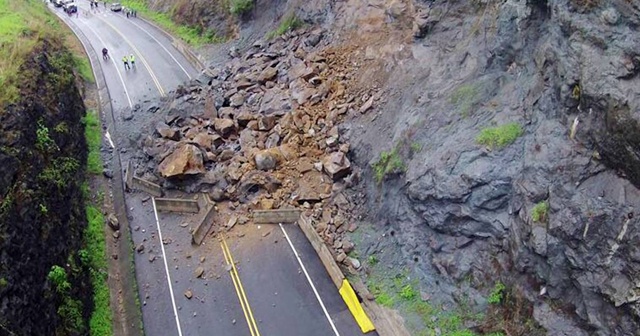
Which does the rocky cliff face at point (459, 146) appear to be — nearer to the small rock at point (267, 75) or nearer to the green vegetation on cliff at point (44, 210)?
the small rock at point (267, 75)

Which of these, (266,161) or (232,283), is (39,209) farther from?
(266,161)

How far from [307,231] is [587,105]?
11.3 meters

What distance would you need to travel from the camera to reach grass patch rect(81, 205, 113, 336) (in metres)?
18.1

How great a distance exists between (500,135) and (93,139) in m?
22.9

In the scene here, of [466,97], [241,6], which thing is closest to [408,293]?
[466,97]

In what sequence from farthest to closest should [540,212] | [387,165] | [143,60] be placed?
[143,60], [387,165], [540,212]

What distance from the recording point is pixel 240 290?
64.2 feet

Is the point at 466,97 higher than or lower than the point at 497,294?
higher

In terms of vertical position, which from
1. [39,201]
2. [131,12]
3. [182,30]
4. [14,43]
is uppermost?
[14,43]

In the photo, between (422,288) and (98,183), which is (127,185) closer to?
(98,183)

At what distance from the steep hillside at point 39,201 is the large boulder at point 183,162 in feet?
12.7

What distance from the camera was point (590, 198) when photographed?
14.8 metres

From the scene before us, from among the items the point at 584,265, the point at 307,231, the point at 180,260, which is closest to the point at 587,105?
the point at 584,265

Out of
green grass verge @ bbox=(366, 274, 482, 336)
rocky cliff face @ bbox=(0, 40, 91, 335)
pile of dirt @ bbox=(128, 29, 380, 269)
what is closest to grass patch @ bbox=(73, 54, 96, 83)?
pile of dirt @ bbox=(128, 29, 380, 269)
